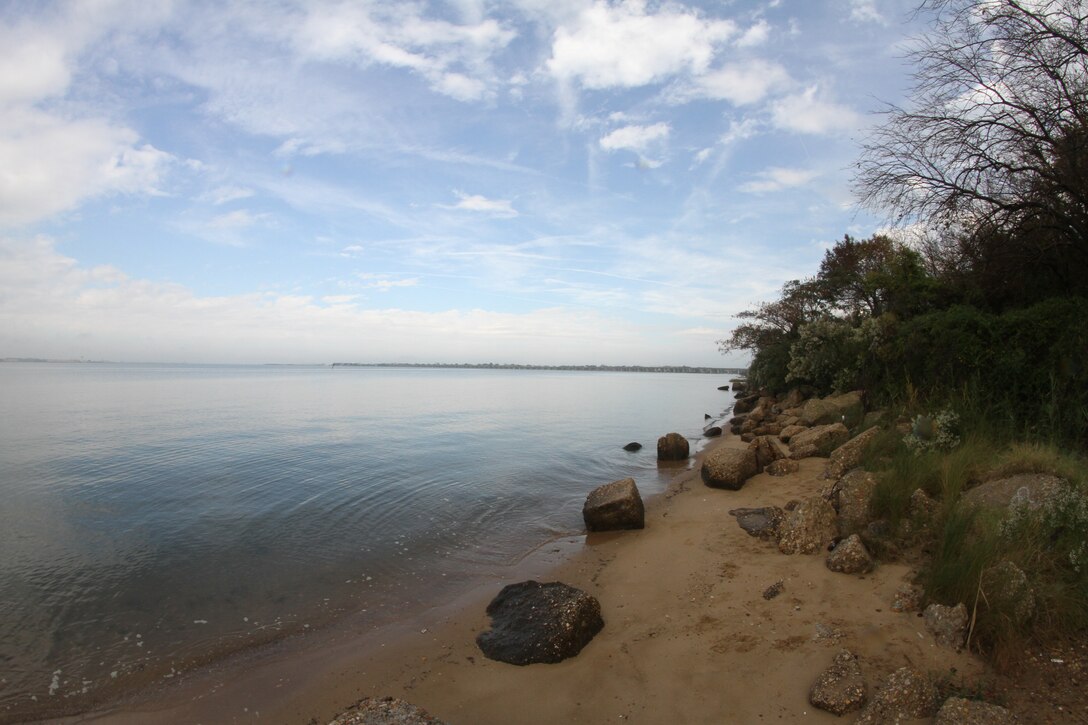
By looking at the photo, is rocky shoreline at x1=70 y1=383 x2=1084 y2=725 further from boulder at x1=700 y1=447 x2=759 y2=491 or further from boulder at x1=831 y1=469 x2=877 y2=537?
boulder at x1=700 y1=447 x2=759 y2=491

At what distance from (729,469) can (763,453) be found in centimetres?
155

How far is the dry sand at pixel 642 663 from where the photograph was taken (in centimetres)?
461

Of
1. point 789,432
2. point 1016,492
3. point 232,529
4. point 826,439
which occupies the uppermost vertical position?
point 1016,492

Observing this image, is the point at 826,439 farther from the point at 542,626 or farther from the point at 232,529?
the point at 232,529

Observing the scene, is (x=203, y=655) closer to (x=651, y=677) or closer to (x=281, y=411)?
(x=651, y=677)

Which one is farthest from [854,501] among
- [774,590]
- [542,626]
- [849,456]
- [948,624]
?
[542,626]

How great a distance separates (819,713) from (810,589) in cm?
201

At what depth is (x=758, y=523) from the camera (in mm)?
8695

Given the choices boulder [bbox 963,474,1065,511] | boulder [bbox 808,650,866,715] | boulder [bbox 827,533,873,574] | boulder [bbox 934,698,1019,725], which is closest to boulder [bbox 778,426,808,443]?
boulder [bbox 963,474,1065,511]

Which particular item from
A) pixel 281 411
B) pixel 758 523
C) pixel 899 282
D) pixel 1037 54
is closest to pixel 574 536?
pixel 758 523

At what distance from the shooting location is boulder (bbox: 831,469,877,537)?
7.03m

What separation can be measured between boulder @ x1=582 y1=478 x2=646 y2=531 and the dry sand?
100 inches

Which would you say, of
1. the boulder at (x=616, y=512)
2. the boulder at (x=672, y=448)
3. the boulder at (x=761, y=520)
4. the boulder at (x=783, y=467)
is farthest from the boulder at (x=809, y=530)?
the boulder at (x=672, y=448)

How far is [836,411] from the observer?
16031mm
